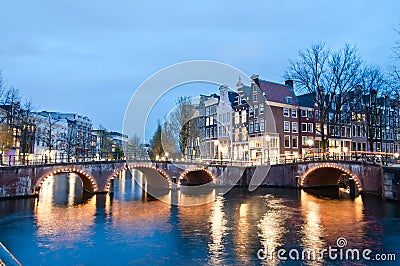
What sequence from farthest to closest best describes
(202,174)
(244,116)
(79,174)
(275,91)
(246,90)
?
(246,90) < (244,116) < (275,91) < (202,174) < (79,174)

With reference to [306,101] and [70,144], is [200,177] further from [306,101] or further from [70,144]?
[70,144]

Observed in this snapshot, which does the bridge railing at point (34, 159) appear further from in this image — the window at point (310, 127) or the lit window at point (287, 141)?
the window at point (310, 127)

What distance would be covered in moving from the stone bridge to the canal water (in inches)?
112

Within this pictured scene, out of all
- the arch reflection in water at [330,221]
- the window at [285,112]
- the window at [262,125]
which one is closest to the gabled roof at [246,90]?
the window at [262,125]

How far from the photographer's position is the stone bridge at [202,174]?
2903 centimetres

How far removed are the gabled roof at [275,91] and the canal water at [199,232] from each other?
27.1m

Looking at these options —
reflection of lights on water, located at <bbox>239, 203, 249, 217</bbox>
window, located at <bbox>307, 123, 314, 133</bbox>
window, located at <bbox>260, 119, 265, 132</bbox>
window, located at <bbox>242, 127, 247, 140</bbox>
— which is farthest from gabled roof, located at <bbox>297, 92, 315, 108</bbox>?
reflection of lights on water, located at <bbox>239, 203, 249, 217</bbox>

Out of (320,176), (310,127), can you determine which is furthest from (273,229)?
(310,127)

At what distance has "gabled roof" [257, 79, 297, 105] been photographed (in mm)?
52625

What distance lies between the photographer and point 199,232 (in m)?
17.5

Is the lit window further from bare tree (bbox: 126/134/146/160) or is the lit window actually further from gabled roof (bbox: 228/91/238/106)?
bare tree (bbox: 126/134/146/160)

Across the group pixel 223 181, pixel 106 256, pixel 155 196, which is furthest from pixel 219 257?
pixel 223 181

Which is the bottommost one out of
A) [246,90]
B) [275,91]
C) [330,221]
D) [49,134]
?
[330,221]

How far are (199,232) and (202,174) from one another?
27.1m
